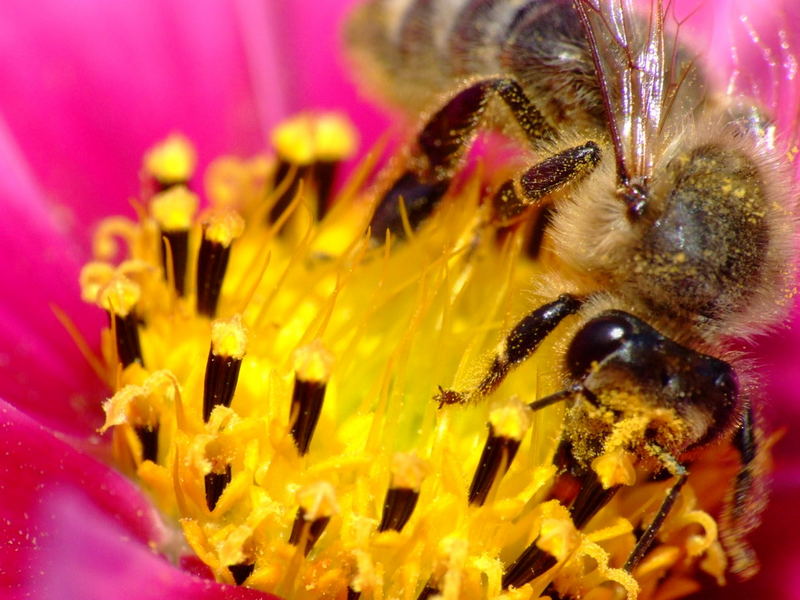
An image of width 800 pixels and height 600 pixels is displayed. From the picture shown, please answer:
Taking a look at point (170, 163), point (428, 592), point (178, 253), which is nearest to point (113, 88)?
point (170, 163)

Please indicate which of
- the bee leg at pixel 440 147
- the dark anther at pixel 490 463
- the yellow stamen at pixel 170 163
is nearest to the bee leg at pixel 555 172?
the bee leg at pixel 440 147

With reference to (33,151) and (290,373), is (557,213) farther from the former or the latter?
(33,151)

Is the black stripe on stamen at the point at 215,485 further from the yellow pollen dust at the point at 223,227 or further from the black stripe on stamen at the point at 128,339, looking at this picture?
the yellow pollen dust at the point at 223,227

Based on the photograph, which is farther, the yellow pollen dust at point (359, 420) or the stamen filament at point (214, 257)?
the stamen filament at point (214, 257)

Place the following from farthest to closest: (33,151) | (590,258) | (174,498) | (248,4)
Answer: (248,4), (33,151), (174,498), (590,258)

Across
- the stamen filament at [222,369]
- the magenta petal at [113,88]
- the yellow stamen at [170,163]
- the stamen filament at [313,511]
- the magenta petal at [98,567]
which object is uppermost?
the magenta petal at [113,88]

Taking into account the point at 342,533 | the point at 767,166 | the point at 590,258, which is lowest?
the point at 342,533

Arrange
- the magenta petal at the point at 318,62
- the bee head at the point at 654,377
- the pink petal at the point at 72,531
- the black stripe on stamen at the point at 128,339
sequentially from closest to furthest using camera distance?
the bee head at the point at 654,377 → the pink petal at the point at 72,531 → the black stripe on stamen at the point at 128,339 → the magenta petal at the point at 318,62

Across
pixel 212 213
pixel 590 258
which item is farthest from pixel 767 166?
pixel 212 213

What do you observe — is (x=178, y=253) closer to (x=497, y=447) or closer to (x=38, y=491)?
(x=38, y=491)
